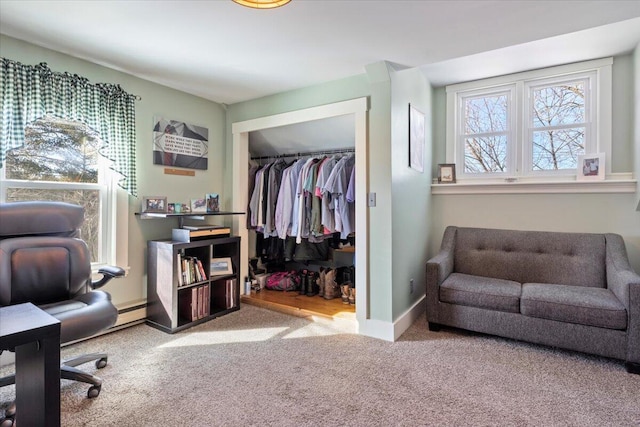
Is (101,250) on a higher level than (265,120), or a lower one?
lower

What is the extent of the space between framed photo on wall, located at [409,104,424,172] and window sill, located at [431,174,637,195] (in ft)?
1.59

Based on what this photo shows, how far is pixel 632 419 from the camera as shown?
1.68 metres

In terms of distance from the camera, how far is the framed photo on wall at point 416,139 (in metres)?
3.02

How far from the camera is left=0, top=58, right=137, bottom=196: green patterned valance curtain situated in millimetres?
2189

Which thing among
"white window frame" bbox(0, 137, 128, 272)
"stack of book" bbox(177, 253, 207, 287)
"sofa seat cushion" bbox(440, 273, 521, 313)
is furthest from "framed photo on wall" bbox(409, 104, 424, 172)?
"white window frame" bbox(0, 137, 128, 272)


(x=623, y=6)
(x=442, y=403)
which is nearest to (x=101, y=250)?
(x=442, y=403)

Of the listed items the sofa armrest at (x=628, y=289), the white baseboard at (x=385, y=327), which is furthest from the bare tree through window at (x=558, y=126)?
the white baseboard at (x=385, y=327)

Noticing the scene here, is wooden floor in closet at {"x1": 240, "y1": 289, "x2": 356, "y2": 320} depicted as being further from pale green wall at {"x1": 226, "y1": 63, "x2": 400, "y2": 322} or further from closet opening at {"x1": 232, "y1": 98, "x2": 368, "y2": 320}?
pale green wall at {"x1": 226, "y1": 63, "x2": 400, "y2": 322}

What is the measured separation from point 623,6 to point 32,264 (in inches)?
143

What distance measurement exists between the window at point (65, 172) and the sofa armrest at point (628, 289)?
3777 mm

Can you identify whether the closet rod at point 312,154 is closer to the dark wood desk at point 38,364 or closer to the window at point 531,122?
the window at point 531,122

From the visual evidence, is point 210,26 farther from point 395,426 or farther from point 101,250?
point 395,426

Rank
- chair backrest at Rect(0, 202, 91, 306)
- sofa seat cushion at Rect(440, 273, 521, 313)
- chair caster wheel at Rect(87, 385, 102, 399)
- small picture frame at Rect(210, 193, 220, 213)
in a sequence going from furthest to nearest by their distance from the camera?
small picture frame at Rect(210, 193, 220, 213) → sofa seat cushion at Rect(440, 273, 521, 313) → chair backrest at Rect(0, 202, 91, 306) → chair caster wheel at Rect(87, 385, 102, 399)

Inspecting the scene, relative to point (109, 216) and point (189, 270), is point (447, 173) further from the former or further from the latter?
point (109, 216)
